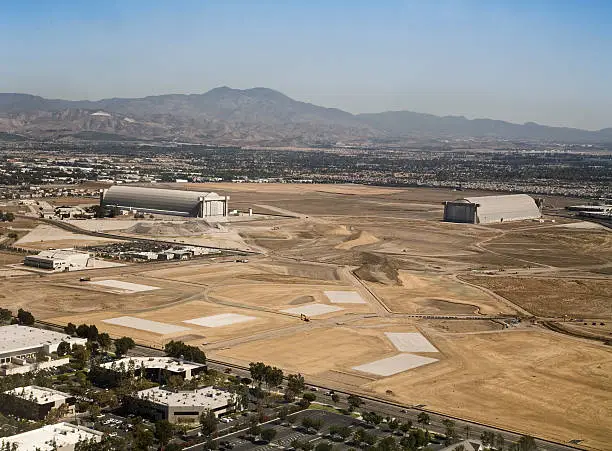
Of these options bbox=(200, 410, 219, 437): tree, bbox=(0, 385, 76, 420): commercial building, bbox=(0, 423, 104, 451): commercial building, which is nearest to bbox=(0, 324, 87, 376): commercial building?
bbox=(0, 385, 76, 420): commercial building

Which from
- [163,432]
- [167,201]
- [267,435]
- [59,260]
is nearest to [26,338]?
[163,432]

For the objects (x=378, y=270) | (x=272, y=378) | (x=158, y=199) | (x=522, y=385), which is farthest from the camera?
(x=158, y=199)

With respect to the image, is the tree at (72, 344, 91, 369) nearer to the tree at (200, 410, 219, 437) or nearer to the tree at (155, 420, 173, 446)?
the tree at (200, 410, 219, 437)

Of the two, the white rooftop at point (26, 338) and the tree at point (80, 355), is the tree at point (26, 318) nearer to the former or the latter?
the white rooftop at point (26, 338)

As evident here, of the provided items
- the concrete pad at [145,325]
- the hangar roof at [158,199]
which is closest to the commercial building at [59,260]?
the concrete pad at [145,325]

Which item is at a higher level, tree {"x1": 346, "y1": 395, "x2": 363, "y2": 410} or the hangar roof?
the hangar roof

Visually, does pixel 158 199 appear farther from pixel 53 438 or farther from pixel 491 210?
pixel 53 438
